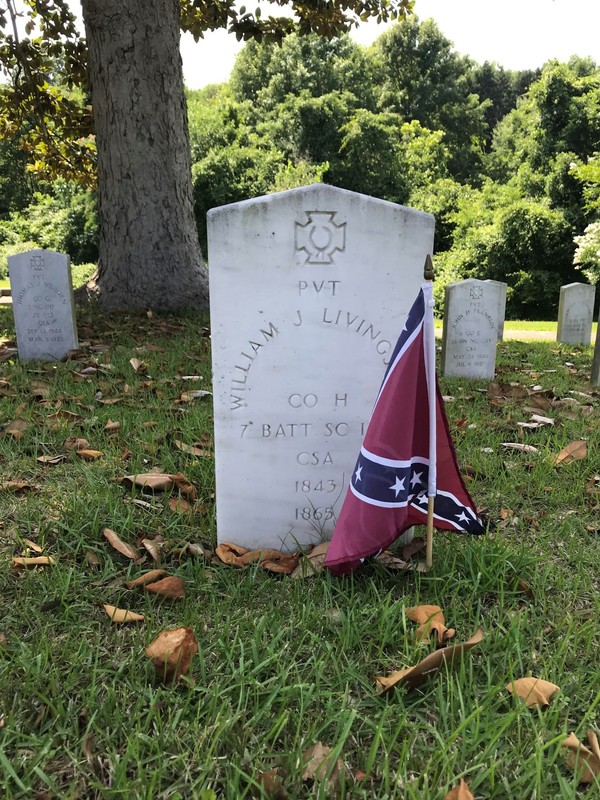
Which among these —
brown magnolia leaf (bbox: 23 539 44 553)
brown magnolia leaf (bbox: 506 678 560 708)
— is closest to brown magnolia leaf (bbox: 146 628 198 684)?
brown magnolia leaf (bbox: 23 539 44 553)

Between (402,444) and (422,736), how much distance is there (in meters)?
0.92

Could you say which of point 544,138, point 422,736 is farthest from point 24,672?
point 544,138

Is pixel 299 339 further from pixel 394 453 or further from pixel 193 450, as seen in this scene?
pixel 193 450

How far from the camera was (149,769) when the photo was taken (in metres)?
1.35

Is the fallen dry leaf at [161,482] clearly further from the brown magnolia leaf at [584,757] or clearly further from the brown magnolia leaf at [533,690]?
the brown magnolia leaf at [584,757]

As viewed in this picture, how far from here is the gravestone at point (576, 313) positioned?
9539mm

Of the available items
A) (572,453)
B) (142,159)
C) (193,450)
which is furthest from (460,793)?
(142,159)

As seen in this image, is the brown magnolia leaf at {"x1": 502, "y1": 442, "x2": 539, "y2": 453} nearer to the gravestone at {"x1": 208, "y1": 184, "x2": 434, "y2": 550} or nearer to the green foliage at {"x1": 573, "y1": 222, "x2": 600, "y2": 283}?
the gravestone at {"x1": 208, "y1": 184, "x2": 434, "y2": 550}

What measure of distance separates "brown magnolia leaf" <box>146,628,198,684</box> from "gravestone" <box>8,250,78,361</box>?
181 inches

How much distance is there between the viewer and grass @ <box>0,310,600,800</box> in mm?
1353

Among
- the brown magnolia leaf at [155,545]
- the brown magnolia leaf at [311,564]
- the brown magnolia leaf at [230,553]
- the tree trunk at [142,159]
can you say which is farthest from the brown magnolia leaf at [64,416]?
the tree trunk at [142,159]

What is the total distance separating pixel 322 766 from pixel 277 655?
1.20ft

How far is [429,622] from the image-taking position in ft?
5.98

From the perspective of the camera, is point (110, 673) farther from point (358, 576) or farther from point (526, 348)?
point (526, 348)
